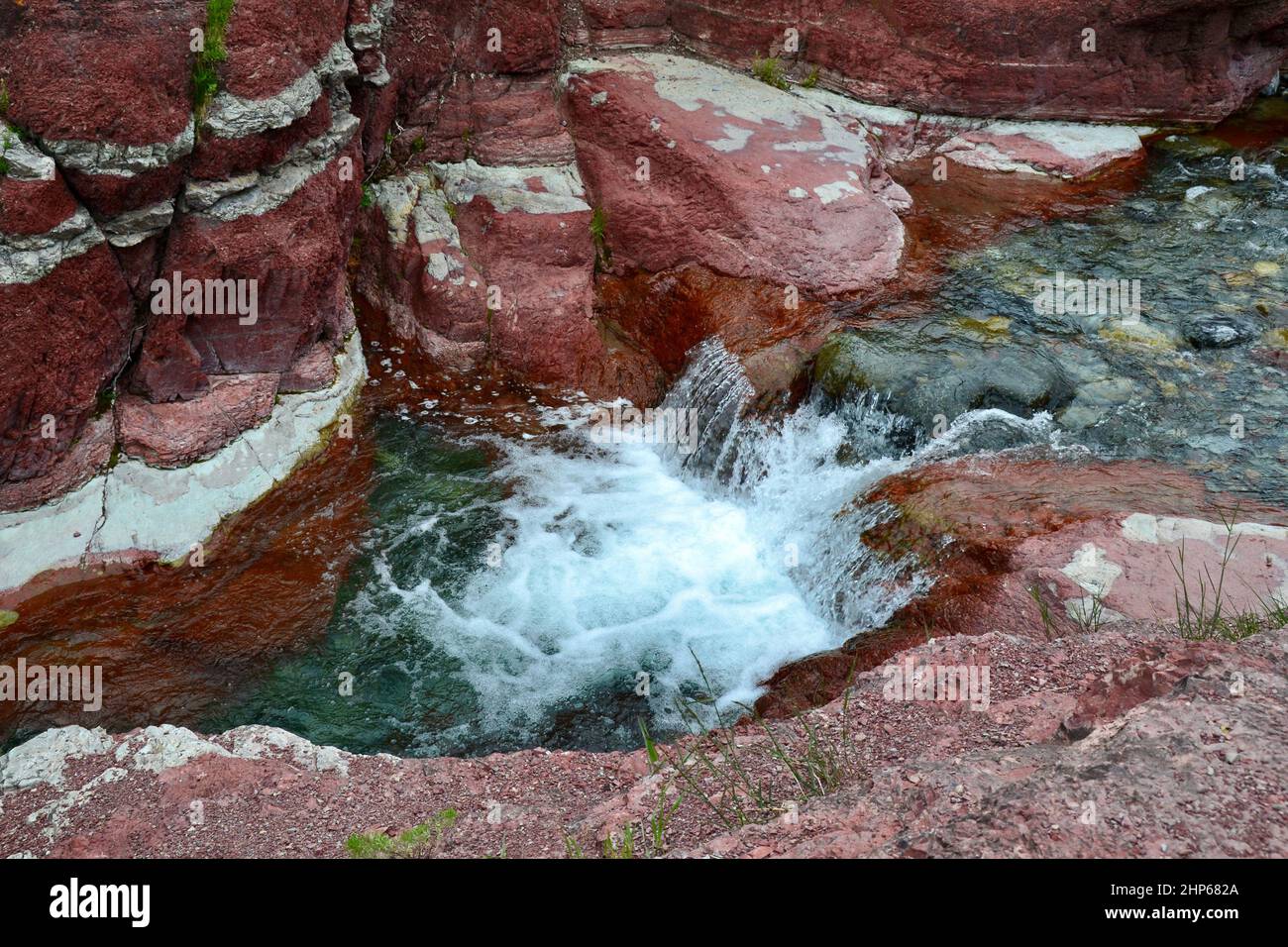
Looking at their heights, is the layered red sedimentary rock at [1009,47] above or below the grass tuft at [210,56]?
above

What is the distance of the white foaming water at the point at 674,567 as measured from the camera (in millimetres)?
5496

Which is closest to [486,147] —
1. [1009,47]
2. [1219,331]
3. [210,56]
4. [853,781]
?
[210,56]

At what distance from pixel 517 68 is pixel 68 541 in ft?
15.2

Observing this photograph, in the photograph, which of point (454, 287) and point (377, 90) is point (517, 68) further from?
point (454, 287)

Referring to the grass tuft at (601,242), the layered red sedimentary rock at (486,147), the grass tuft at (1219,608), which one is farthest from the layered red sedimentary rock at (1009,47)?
the grass tuft at (1219,608)

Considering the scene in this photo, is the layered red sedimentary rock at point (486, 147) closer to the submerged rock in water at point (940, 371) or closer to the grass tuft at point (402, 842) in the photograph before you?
the submerged rock in water at point (940, 371)
